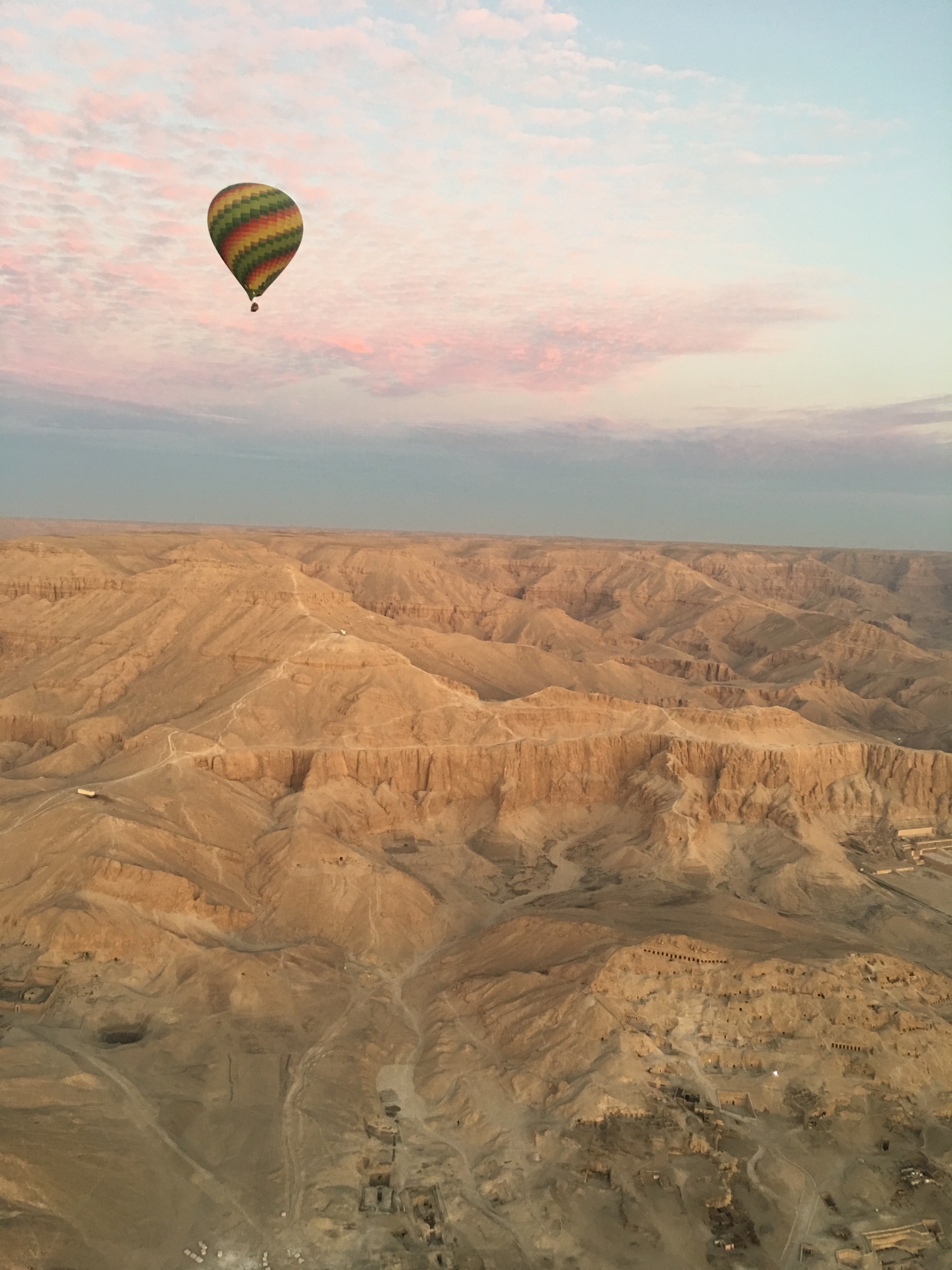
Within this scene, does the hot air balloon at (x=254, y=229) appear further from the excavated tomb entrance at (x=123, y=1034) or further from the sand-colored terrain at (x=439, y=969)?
the excavated tomb entrance at (x=123, y=1034)

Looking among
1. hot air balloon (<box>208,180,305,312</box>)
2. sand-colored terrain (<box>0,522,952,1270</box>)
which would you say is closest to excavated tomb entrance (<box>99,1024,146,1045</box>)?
sand-colored terrain (<box>0,522,952,1270</box>)

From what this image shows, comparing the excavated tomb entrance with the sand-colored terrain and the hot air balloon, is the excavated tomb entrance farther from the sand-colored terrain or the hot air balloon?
the hot air balloon

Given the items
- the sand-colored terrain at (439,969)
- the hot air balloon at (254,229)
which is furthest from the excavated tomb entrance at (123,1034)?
the hot air balloon at (254,229)

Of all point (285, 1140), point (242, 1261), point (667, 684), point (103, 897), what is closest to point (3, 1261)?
point (242, 1261)

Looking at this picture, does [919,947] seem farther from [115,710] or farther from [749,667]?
[749,667]

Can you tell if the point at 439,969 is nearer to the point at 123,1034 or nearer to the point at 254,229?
the point at 123,1034

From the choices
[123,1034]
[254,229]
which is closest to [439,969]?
[123,1034]
